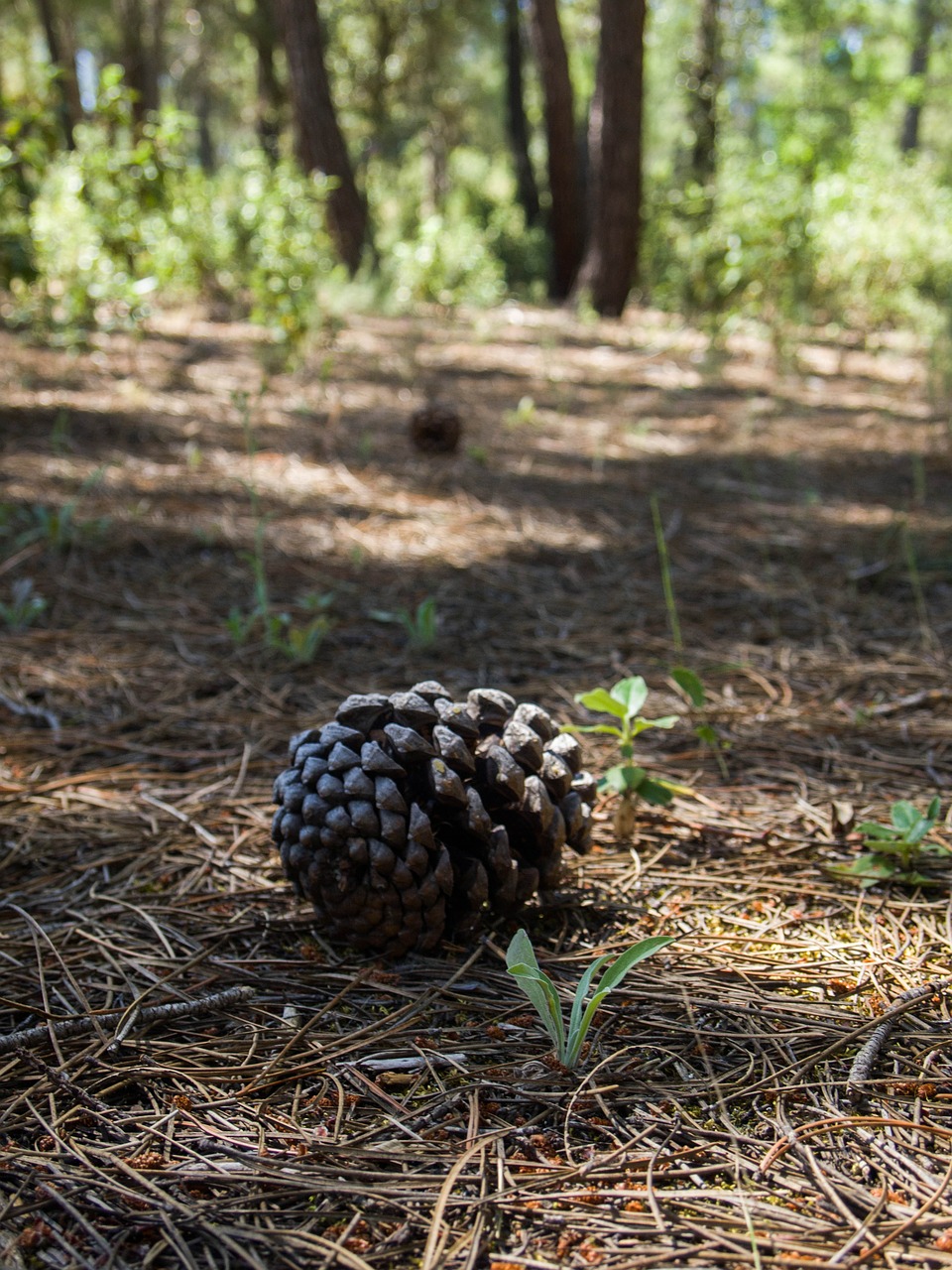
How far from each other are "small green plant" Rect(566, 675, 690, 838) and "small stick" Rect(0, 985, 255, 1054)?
0.67 meters

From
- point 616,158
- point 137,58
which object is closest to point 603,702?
point 616,158

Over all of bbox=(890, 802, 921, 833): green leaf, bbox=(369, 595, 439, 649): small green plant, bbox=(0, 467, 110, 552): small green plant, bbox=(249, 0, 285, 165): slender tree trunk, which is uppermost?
bbox=(249, 0, 285, 165): slender tree trunk

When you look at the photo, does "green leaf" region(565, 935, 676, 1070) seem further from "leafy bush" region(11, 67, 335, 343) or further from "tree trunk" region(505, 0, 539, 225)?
"tree trunk" region(505, 0, 539, 225)

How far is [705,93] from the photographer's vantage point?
10297mm

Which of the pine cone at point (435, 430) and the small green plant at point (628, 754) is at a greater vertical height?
the pine cone at point (435, 430)

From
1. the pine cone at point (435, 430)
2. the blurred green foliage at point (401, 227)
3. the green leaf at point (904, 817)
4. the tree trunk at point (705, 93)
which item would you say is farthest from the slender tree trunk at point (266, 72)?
the green leaf at point (904, 817)

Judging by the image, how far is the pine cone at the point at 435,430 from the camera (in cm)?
405

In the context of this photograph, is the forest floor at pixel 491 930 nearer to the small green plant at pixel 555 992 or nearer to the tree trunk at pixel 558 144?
the small green plant at pixel 555 992

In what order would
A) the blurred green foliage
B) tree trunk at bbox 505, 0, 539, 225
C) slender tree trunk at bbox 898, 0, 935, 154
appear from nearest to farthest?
the blurred green foliage
tree trunk at bbox 505, 0, 539, 225
slender tree trunk at bbox 898, 0, 935, 154

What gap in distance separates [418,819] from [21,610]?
162 cm

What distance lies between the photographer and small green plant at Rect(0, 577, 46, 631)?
7.93 ft

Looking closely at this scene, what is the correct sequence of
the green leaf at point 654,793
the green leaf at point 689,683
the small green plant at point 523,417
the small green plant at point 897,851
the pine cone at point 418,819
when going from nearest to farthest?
the pine cone at point 418,819 → the small green plant at point 897,851 → the green leaf at point 654,793 → the green leaf at point 689,683 → the small green plant at point 523,417

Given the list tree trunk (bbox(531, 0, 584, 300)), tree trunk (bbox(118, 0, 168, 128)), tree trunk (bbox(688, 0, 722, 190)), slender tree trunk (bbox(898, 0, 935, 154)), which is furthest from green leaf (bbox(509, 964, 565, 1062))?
slender tree trunk (bbox(898, 0, 935, 154))

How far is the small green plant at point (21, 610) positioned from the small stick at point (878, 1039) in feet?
6.91
